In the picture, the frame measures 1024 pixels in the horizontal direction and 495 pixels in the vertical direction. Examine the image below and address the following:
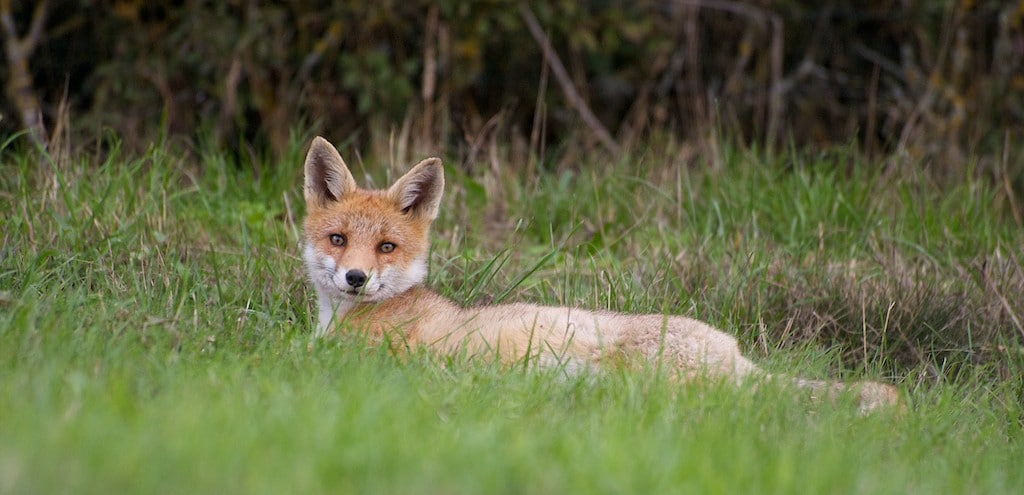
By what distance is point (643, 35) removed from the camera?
996 cm

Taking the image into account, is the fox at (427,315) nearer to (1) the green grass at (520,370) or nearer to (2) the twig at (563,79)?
(1) the green grass at (520,370)

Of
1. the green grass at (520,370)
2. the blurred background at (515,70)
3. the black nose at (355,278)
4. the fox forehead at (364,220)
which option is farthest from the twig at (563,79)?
the black nose at (355,278)

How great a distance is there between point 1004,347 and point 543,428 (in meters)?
3.01

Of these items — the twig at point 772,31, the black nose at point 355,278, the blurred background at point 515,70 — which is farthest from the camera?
the twig at point 772,31

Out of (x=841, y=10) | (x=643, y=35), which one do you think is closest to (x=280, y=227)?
(x=643, y=35)

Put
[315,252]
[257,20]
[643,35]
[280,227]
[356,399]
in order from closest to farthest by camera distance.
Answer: [356,399]
[315,252]
[280,227]
[257,20]
[643,35]

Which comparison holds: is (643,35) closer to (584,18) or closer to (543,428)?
(584,18)

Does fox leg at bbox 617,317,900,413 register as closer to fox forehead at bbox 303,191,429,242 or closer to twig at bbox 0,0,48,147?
fox forehead at bbox 303,191,429,242

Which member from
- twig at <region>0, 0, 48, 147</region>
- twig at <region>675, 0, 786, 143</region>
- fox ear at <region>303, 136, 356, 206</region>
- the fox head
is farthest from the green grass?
twig at <region>675, 0, 786, 143</region>

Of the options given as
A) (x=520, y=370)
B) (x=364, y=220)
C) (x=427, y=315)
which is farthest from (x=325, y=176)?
(x=520, y=370)

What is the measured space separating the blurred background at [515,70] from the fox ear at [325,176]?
2.36 meters

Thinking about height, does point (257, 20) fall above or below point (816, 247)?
above

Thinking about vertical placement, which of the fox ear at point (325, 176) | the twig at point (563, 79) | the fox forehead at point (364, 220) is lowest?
the twig at point (563, 79)

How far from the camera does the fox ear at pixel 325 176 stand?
18.2 ft
